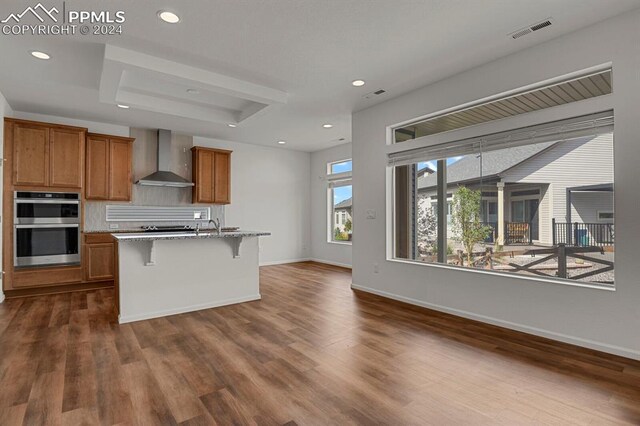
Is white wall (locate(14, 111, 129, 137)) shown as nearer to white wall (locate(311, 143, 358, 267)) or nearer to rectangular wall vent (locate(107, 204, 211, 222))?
rectangular wall vent (locate(107, 204, 211, 222))

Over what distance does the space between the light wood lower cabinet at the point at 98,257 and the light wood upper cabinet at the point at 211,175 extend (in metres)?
1.72

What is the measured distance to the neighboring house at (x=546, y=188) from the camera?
119 inches

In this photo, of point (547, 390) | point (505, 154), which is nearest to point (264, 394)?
point (547, 390)

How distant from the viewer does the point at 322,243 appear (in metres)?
8.18

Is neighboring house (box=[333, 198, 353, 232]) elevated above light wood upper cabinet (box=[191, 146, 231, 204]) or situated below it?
below

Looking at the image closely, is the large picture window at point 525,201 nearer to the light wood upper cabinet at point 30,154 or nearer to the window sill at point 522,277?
the window sill at point 522,277

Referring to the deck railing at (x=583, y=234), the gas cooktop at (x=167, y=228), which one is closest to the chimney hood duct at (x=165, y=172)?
the gas cooktop at (x=167, y=228)

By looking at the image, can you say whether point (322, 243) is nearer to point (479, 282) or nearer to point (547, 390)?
point (479, 282)

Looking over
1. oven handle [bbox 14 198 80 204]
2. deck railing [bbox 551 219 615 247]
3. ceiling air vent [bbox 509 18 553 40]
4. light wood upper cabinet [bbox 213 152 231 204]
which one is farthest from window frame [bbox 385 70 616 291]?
oven handle [bbox 14 198 80 204]

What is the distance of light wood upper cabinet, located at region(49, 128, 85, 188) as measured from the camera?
500 cm

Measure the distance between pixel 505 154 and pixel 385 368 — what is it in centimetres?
270

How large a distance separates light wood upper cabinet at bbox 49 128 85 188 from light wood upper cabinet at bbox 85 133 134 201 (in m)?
0.20

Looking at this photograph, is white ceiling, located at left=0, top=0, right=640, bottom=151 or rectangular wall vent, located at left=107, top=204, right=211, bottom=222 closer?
white ceiling, located at left=0, top=0, right=640, bottom=151

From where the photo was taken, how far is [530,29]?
2.93m
